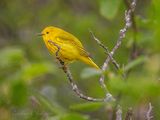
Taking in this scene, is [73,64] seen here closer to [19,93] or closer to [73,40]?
[73,40]

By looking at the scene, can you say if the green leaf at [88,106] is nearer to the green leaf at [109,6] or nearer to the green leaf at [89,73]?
the green leaf at [89,73]

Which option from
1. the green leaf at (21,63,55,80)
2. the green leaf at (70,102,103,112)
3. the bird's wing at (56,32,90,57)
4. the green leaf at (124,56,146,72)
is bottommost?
the green leaf at (70,102,103,112)

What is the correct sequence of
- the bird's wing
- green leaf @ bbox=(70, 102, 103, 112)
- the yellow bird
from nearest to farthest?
green leaf @ bbox=(70, 102, 103, 112) < the bird's wing < the yellow bird

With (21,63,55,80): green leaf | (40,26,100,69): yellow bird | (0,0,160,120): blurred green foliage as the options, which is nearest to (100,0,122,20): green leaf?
(0,0,160,120): blurred green foliage

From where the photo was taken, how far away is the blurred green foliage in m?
1.38

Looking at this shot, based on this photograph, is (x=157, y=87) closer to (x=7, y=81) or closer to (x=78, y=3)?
(x=7, y=81)

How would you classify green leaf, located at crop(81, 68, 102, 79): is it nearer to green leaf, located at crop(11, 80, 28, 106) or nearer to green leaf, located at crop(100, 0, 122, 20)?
green leaf, located at crop(11, 80, 28, 106)

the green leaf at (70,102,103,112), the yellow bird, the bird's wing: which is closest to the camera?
the green leaf at (70,102,103,112)

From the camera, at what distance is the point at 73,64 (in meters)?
6.27

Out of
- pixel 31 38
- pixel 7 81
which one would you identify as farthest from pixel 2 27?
pixel 7 81

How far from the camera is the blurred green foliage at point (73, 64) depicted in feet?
4.53

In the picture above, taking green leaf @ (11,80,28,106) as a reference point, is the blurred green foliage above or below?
above

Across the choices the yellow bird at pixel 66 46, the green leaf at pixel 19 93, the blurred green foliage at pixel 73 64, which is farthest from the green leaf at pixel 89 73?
the yellow bird at pixel 66 46

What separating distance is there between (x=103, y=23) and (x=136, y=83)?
635 cm
